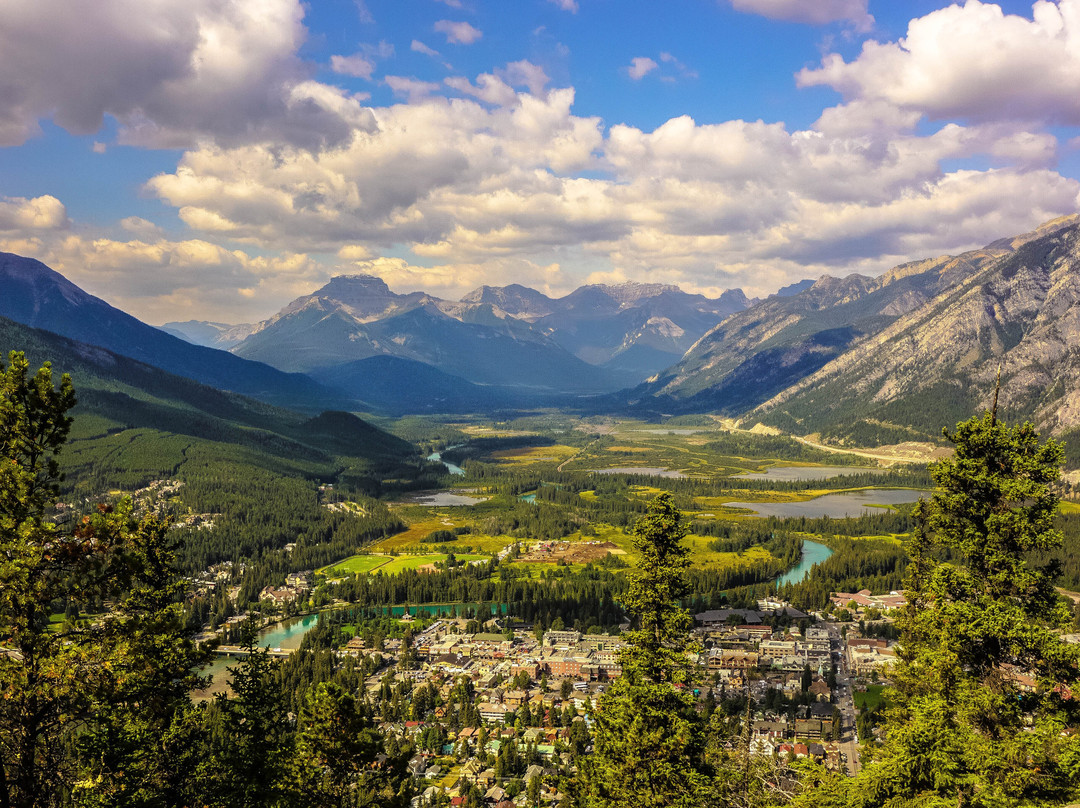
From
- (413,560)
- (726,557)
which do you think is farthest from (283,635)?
(726,557)

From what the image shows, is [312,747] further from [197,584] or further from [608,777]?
[197,584]

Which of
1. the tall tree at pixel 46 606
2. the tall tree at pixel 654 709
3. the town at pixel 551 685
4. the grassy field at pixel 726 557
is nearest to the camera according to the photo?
the tall tree at pixel 46 606

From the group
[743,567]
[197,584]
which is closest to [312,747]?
[197,584]

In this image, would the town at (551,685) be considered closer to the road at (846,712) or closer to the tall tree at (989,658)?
the road at (846,712)

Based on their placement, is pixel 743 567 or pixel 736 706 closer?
pixel 736 706

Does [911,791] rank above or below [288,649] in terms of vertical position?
above

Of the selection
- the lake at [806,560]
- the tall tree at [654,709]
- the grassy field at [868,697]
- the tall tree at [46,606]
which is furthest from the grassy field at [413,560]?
the tall tree at [46,606]

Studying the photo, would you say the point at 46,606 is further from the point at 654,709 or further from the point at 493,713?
the point at 493,713
